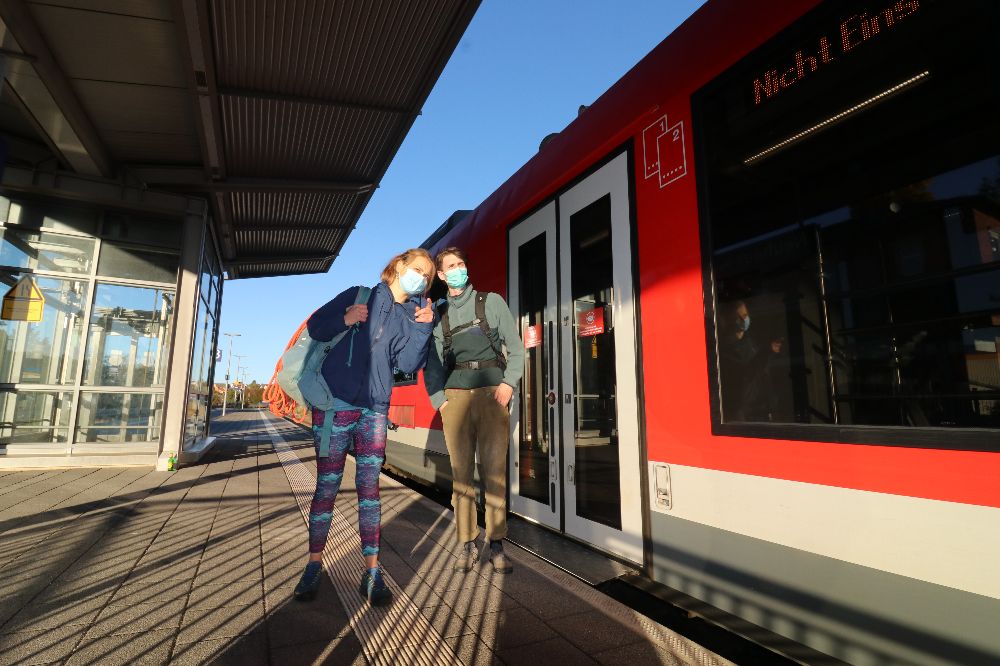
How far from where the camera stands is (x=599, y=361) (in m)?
3.44

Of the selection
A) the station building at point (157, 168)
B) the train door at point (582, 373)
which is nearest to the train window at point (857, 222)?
the train door at point (582, 373)

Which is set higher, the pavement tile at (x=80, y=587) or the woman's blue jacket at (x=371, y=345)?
the woman's blue jacket at (x=371, y=345)

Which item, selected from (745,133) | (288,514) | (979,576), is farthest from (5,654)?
(745,133)

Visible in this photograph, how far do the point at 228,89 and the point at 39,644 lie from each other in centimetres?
493

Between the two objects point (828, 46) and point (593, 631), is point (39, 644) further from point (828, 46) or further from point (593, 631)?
point (828, 46)

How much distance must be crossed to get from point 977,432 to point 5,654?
3500mm

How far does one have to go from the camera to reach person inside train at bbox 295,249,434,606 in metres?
2.67

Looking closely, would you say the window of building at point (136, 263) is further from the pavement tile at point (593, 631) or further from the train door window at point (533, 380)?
the pavement tile at point (593, 631)

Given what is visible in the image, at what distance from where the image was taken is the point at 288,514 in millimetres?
4551

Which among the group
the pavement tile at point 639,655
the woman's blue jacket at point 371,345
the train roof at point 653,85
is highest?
the train roof at point 653,85

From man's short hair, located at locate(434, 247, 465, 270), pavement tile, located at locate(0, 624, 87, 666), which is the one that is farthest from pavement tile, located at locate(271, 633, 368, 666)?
man's short hair, located at locate(434, 247, 465, 270)

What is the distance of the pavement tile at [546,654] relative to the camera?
6.61 ft

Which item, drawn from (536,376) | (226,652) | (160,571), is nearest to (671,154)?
(536,376)

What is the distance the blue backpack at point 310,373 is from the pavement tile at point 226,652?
85 cm
